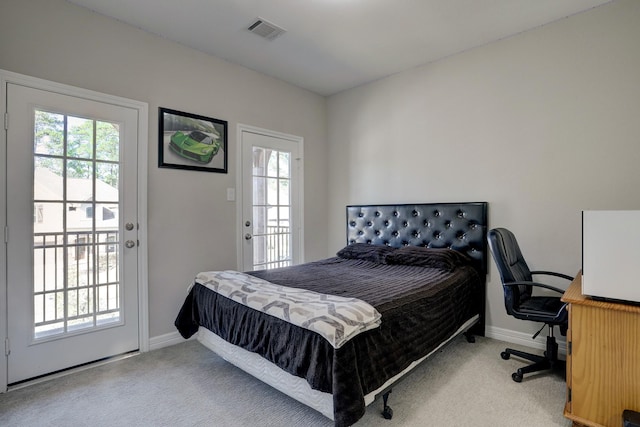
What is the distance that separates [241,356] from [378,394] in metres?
0.92

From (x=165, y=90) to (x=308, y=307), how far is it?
238cm

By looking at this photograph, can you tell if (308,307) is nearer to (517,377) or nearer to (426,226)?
(517,377)

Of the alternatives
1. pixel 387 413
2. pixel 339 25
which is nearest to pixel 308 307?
pixel 387 413

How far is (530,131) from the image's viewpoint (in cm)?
274

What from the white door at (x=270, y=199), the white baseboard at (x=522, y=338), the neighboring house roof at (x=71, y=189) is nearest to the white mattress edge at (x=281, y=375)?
the white baseboard at (x=522, y=338)

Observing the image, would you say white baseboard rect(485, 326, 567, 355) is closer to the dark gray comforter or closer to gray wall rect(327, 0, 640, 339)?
gray wall rect(327, 0, 640, 339)

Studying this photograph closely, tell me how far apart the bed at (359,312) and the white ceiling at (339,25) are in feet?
5.04

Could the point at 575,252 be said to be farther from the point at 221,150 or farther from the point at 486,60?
the point at 221,150

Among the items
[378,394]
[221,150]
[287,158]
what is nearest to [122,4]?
[221,150]

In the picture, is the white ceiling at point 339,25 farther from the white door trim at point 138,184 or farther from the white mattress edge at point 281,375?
the white mattress edge at point 281,375

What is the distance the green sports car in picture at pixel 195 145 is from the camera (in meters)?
2.91

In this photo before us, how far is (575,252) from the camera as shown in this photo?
2.53m

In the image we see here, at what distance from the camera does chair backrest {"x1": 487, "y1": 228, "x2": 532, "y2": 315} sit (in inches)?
87.4

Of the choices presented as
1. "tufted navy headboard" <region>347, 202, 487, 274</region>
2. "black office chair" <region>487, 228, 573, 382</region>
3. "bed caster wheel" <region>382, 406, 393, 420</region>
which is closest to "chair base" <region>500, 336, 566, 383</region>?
"black office chair" <region>487, 228, 573, 382</region>
